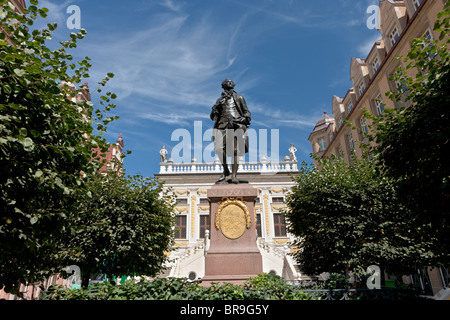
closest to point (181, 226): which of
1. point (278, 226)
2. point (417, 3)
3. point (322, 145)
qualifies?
point (278, 226)

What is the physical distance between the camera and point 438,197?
618 centimetres

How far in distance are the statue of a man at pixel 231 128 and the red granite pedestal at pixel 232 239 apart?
0.74 meters

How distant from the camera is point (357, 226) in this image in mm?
12680

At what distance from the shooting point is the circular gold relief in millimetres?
7139

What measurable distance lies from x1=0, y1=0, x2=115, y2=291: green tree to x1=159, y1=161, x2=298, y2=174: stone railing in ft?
102

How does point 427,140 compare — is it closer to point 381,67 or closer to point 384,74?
point 384,74

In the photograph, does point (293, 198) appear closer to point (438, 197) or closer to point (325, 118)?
point (438, 197)

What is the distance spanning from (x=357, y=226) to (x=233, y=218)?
799cm

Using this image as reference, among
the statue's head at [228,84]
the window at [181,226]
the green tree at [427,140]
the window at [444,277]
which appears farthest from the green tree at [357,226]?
the window at [181,226]

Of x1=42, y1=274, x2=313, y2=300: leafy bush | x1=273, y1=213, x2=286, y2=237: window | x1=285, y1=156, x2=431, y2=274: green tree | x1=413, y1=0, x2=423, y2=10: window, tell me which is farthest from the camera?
x1=273, y1=213, x2=286, y2=237: window

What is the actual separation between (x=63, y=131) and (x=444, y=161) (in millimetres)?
6914

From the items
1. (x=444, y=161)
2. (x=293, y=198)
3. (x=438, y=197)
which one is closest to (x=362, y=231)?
(x=293, y=198)

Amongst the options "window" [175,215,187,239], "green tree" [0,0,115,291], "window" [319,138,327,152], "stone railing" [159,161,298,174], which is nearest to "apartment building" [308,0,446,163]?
"window" [319,138,327,152]

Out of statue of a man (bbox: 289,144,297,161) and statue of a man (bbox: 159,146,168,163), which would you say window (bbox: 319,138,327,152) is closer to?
statue of a man (bbox: 289,144,297,161)
